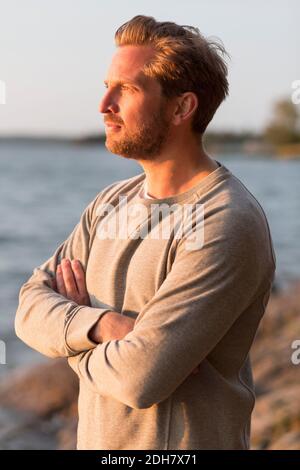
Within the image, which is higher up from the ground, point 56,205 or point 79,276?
point 79,276

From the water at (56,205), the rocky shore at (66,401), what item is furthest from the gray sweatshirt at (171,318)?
the water at (56,205)

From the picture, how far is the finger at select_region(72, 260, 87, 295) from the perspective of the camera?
7.73 feet

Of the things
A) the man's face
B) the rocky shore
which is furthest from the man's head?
the rocky shore

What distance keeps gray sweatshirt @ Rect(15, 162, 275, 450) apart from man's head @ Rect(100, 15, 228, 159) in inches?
6.4

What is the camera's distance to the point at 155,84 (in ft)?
7.27

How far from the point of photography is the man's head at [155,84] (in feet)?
7.24

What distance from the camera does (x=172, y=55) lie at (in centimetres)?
220

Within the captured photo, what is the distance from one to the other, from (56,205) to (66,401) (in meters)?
16.3

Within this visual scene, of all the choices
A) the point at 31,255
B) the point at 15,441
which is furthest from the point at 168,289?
the point at 31,255

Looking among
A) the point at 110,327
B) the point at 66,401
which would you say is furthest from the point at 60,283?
the point at 66,401

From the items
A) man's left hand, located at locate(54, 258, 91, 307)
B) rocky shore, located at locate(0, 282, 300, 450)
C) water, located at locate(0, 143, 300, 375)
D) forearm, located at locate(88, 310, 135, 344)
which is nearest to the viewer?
forearm, located at locate(88, 310, 135, 344)

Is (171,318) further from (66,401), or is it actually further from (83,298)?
(66,401)

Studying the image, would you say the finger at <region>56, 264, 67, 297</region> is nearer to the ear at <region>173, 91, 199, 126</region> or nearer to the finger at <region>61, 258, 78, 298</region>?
the finger at <region>61, 258, 78, 298</region>

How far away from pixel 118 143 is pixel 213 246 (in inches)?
15.3
